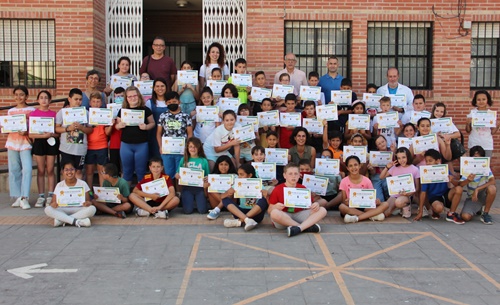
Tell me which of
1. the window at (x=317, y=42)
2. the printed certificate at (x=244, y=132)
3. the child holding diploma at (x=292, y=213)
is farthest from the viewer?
→ the window at (x=317, y=42)

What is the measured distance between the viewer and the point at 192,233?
26.3 ft

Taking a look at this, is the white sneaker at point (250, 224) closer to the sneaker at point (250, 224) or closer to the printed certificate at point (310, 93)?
the sneaker at point (250, 224)

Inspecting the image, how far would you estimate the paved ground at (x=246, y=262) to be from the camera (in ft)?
18.4

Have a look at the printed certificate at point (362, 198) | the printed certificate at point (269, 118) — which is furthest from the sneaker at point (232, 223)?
the printed certificate at point (269, 118)

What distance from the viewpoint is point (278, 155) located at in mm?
9266

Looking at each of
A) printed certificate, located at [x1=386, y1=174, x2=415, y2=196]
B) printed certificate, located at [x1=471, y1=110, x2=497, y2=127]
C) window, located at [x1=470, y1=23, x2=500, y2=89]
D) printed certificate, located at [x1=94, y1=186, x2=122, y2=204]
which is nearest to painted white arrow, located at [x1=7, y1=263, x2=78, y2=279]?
printed certificate, located at [x1=94, y1=186, x2=122, y2=204]

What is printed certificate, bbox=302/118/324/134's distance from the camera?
9.77 meters

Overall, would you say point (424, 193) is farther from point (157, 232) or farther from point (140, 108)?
point (140, 108)

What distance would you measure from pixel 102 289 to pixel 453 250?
428 cm

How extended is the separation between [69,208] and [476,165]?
6122mm

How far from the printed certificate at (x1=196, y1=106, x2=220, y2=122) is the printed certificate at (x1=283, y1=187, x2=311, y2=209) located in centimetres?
217

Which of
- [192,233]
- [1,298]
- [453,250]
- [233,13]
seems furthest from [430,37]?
[1,298]

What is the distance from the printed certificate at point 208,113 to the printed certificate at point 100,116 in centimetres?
145

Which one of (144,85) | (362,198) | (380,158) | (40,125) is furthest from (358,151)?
(40,125)
